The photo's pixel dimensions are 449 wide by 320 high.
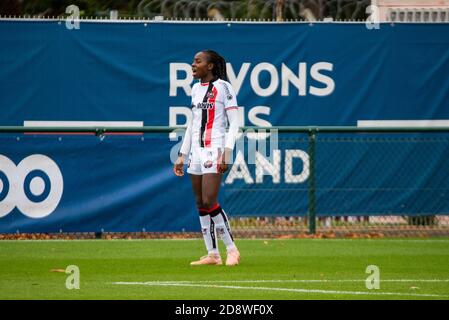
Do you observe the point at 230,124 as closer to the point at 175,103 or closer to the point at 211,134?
Result: the point at 211,134

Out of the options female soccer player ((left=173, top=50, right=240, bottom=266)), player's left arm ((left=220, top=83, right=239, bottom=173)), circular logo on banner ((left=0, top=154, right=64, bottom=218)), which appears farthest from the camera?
circular logo on banner ((left=0, top=154, right=64, bottom=218))

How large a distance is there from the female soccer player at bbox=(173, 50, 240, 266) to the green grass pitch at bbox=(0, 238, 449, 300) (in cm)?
60

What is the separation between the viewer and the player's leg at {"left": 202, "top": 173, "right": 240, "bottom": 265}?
12406 mm

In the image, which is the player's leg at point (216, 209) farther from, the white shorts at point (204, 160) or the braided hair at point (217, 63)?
the braided hair at point (217, 63)

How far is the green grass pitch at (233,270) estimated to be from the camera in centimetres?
1023

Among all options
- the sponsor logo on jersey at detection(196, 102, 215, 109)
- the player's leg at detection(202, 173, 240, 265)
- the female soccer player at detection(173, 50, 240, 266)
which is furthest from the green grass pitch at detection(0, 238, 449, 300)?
the sponsor logo on jersey at detection(196, 102, 215, 109)

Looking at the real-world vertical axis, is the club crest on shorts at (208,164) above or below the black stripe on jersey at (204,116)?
below

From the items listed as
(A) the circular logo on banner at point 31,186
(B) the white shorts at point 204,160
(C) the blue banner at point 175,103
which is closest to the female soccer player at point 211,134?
(B) the white shorts at point 204,160

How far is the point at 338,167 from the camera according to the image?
17.2m

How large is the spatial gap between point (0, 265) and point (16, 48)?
591 cm

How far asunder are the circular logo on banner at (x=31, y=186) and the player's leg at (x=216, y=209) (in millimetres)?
4124

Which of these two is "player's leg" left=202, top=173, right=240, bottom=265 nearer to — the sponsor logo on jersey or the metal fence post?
the sponsor logo on jersey

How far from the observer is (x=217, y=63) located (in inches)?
496

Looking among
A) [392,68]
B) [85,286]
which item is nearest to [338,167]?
[392,68]
